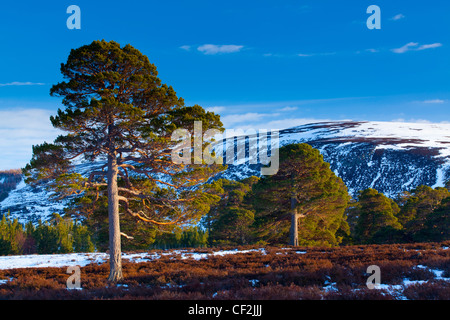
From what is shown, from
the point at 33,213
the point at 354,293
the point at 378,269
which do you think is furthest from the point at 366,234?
the point at 33,213

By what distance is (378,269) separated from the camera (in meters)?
8.28

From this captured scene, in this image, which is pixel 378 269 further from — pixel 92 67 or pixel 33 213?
pixel 33 213

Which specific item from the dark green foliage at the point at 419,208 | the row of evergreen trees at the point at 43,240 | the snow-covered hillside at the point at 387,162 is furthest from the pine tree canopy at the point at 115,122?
the snow-covered hillside at the point at 387,162

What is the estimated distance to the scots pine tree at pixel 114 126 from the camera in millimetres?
10906

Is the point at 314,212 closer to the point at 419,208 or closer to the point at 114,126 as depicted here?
the point at 114,126

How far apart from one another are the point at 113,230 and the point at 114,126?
4283 mm

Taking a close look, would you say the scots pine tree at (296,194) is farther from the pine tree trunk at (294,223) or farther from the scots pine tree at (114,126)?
the scots pine tree at (114,126)

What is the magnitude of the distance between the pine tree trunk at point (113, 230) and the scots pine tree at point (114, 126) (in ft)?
0.12

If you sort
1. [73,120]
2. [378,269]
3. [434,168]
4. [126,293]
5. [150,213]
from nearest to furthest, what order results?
[126,293] < [378,269] < [73,120] < [150,213] < [434,168]

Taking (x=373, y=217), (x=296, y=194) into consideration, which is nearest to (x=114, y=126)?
(x=296, y=194)

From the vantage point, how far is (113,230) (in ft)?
36.9

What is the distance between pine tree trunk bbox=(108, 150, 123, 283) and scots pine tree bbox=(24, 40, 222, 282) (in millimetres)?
37
